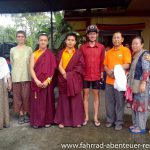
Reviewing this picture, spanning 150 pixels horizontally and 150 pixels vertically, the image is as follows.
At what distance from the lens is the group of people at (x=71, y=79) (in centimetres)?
431

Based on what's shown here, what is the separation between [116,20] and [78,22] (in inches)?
55.7

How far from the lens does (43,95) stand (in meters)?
4.53

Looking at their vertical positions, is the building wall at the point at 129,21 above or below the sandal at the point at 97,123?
above

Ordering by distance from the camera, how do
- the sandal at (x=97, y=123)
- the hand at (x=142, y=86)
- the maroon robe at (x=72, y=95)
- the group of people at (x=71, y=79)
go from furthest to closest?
the sandal at (x=97, y=123), the maroon robe at (x=72, y=95), the group of people at (x=71, y=79), the hand at (x=142, y=86)

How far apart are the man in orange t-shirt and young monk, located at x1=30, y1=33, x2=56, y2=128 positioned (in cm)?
91

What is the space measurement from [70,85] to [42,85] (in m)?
0.45

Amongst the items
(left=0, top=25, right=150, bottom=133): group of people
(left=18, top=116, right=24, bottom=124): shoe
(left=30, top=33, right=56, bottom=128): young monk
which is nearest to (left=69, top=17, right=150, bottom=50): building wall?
(left=0, top=25, right=150, bottom=133): group of people

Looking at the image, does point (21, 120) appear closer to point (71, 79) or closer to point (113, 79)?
point (71, 79)

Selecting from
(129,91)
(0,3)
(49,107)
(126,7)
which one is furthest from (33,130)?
(126,7)

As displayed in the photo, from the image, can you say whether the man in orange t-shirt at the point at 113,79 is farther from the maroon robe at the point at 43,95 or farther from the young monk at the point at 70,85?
the maroon robe at the point at 43,95

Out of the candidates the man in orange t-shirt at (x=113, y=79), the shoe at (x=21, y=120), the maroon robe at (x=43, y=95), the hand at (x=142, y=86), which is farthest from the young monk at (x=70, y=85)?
the hand at (x=142, y=86)

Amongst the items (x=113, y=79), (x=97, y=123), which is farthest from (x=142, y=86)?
(x=97, y=123)

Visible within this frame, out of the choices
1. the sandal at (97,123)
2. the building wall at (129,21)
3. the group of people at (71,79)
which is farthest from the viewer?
the building wall at (129,21)

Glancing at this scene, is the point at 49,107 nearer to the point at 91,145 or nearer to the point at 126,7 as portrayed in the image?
the point at 91,145
